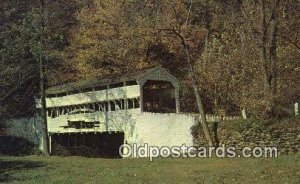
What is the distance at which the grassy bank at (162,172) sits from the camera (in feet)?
63.9

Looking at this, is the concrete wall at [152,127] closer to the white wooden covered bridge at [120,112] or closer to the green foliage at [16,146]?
the white wooden covered bridge at [120,112]

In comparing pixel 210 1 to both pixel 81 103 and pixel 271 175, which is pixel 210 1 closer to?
pixel 81 103

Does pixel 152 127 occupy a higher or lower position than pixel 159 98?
lower

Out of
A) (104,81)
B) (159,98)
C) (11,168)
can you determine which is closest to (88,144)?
(159,98)

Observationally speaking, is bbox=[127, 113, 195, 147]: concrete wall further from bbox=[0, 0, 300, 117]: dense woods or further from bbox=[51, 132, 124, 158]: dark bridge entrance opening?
bbox=[51, 132, 124, 158]: dark bridge entrance opening

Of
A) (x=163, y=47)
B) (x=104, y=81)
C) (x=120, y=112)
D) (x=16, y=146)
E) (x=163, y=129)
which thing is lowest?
(x=16, y=146)

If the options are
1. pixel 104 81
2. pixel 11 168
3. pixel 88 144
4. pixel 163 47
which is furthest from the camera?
pixel 163 47

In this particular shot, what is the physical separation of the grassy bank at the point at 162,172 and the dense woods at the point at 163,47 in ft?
34.1

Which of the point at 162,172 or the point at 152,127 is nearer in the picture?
the point at 162,172

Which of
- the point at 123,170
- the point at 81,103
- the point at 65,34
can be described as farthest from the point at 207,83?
the point at 123,170

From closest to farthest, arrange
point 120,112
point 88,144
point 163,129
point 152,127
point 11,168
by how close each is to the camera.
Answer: point 11,168, point 163,129, point 152,127, point 120,112, point 88,144

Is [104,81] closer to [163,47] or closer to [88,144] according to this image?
[88,144]

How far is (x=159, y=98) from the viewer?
4538 centimetres

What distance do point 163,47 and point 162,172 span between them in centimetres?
2732
